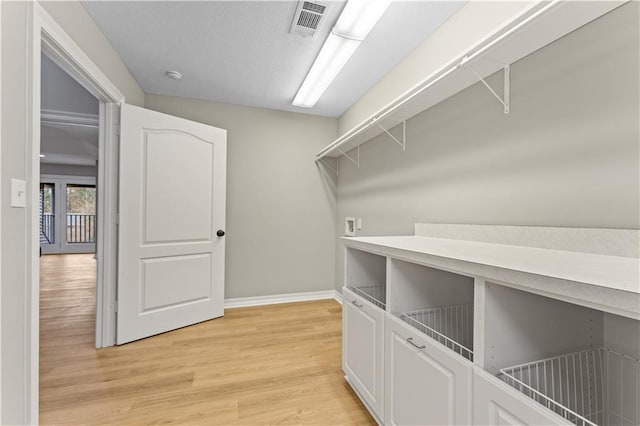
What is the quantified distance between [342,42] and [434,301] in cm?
179

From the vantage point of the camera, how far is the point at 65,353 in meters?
2.15

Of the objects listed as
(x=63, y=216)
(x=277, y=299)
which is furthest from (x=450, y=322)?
(x=63, y=216)

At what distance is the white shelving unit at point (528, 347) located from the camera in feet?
2.31

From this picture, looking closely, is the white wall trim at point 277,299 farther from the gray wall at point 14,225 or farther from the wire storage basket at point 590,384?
the wire storage basket at point 590,384

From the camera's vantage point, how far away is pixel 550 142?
4.05 feet

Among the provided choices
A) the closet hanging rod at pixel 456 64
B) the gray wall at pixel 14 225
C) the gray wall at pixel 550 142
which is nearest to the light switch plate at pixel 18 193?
the gray wall at pixel 14 225

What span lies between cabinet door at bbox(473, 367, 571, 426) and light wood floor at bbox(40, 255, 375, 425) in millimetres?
858

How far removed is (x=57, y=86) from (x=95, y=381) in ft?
10.0

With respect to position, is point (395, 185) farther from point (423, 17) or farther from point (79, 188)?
point (79, 188)

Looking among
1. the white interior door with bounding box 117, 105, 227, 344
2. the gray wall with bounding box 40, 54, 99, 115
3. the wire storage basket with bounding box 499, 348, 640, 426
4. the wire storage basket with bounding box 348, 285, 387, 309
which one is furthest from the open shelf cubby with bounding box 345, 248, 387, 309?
the gray wall with bounding box 40, 54, 99, 115

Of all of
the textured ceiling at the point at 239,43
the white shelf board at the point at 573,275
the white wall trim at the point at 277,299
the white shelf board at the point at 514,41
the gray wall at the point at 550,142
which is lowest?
the white wall trim at the point at 277,299

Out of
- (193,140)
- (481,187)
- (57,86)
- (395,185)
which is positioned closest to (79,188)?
(57,86)

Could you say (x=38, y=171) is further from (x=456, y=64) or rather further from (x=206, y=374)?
(x=456, y=64)

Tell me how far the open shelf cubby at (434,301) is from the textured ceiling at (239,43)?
162 cm
